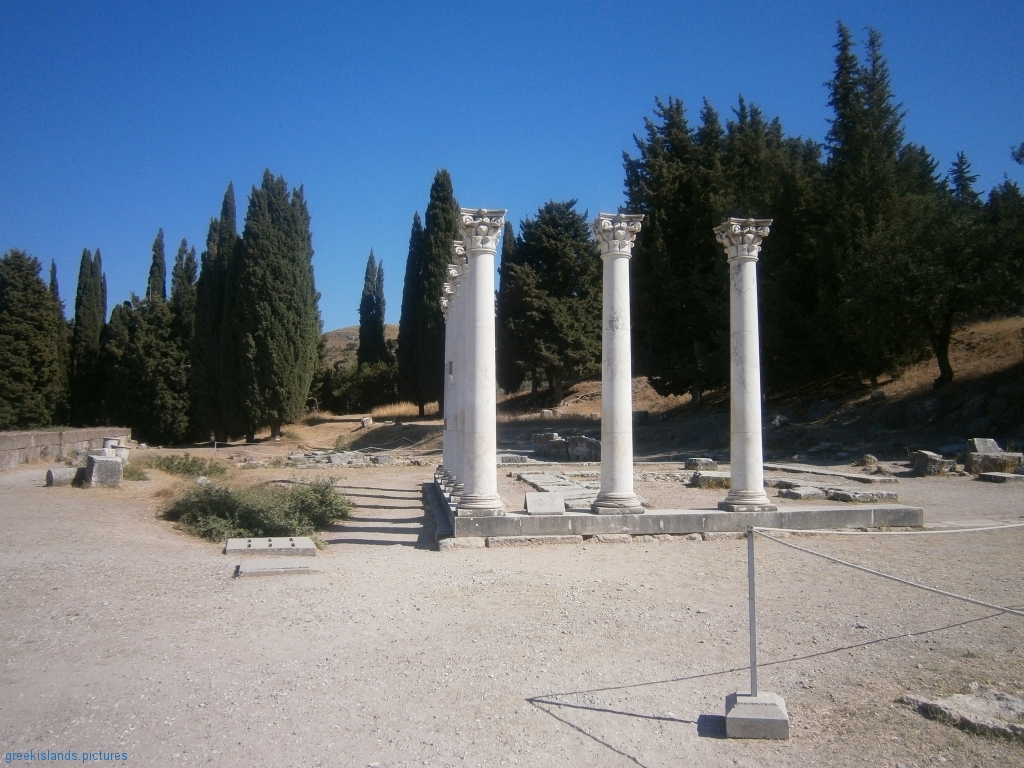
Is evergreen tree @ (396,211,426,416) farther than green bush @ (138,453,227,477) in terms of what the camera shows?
Yes

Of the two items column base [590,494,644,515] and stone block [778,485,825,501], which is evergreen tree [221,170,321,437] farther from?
column base [590,494,644,515]

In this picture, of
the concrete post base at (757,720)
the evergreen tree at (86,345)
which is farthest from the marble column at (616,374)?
the evergreen tree at (86,345)

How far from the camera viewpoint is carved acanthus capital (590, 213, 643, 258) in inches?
A: 484

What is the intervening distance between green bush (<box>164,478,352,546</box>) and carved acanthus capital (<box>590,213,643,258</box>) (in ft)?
20.8

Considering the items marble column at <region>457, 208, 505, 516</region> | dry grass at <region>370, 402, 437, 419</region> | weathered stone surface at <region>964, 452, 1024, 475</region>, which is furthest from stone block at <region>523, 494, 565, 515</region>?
dry grass at <region>370, 402, 437, 419</region>

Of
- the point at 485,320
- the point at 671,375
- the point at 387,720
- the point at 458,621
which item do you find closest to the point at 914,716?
the point at 387,720

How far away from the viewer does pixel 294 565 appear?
30.8 feet

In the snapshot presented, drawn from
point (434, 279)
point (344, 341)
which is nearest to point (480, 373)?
point (434, 279)

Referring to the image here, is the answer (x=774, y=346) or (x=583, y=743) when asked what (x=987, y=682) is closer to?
(x=583, y=743)

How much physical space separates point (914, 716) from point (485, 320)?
27.8 feet

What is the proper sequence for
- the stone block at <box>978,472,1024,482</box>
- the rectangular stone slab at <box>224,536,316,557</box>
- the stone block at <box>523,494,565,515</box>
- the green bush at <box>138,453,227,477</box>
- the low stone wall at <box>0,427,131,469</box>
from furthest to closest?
the green bush at <box>138,453,227,477</box>, the low stone wall at <box>0,427,131,469</box>, the stone block at <box>978,472,1024,482</box>, the stone block at <box>523,494,565,515</box>, the rectangular stone slab at <box>224,536,316,557</box>

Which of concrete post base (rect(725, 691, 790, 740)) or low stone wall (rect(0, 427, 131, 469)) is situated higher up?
low stone wall (rect(0, 427, 131, 469))

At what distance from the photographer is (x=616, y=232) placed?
1233 centimetres

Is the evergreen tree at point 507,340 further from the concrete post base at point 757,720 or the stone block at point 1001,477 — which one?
the concrete post base at point 757,720
